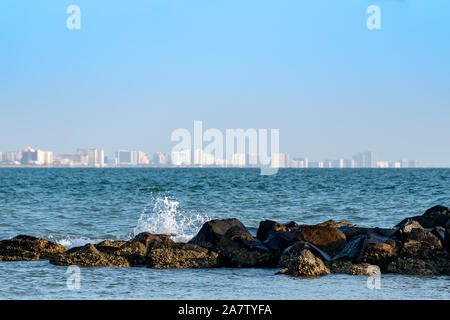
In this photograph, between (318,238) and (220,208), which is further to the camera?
(220,208)

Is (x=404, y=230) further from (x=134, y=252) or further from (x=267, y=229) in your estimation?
(x=134, y=252)

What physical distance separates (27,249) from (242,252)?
530 centimetres

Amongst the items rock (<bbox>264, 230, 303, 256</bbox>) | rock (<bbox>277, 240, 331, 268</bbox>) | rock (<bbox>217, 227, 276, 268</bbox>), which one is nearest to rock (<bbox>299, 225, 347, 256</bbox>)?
rock (<bbox>264, 230, 303, 256</bbox>)

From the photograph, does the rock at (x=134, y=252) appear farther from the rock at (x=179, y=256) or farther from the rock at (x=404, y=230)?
the rock at (x=404, y=230)

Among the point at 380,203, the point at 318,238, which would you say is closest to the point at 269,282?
the point at 318,238

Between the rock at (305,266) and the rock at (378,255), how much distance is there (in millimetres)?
1113

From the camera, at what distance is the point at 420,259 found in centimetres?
1339

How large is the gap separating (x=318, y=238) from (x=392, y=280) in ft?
9.88

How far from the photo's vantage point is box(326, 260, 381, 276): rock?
1305 cm

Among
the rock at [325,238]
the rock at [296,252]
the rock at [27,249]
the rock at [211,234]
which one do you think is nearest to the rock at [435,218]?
the rock at [325,238]

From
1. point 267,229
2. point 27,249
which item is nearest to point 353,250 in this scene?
point 267,229
